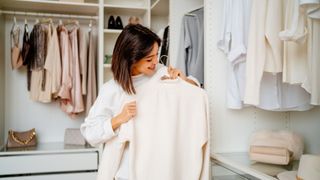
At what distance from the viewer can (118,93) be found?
54.8 inches

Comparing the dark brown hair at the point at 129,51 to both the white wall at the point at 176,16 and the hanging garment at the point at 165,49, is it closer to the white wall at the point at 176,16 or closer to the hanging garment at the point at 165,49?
the white wall at the point at 176,16

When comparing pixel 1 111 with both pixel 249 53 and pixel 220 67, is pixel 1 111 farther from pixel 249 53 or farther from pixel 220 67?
pixel 249 53

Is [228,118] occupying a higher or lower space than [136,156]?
higher

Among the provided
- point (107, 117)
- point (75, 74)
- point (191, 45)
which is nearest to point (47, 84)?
point (75, 74)

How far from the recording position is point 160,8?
2.84 metres

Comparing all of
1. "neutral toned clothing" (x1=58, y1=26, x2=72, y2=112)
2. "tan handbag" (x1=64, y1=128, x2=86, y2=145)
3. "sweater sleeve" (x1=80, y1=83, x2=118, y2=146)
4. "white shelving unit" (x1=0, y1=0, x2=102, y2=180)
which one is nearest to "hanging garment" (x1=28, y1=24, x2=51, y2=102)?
"neutral toned clothing" (x1=58, y1=26, x2=72, y2=112)

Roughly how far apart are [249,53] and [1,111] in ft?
7.77

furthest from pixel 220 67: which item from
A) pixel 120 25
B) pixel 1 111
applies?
pixel 1 111

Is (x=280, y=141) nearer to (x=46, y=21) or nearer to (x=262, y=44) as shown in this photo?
(x=262, y=44)

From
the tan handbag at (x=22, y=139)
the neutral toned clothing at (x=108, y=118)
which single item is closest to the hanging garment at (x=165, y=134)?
the neutral toned clothing at (x=108, y=118)

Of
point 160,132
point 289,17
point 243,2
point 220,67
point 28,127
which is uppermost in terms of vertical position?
point 243,2

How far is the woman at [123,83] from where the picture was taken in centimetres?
130

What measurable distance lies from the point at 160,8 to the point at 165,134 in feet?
5.83

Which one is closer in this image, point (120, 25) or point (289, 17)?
point (289, 17)
